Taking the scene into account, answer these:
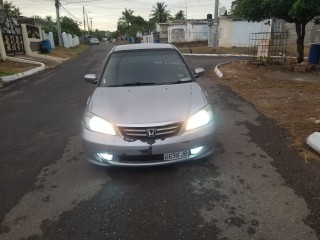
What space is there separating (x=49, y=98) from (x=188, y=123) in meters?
6.98

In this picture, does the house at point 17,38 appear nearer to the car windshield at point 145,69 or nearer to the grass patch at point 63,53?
the grass patch at point 63,53

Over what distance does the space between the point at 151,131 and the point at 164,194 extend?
78 cm

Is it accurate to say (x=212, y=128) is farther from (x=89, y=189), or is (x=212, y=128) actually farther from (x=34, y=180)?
(x=34, y=180)

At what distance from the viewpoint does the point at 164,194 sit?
3625mm

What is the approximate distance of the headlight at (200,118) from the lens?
3893 millimetres

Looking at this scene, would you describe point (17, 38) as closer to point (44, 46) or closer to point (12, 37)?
point (12, 37)

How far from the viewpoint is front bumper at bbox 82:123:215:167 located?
371 cm

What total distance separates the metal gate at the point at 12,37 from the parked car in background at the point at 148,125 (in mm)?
20722

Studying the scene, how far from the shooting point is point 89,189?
3824mm

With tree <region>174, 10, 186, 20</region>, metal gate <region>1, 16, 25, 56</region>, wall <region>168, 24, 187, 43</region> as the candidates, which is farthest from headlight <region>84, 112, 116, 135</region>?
tree <region>174, 10, 186, 20</region>

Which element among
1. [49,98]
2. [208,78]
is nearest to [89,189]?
[49,98]

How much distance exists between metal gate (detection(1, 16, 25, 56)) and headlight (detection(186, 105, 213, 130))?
71.0ft

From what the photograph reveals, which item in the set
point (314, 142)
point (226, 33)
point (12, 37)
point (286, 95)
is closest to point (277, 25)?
point (226, 33)

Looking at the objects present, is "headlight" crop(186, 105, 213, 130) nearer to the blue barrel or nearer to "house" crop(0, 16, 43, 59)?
the blue barrel
